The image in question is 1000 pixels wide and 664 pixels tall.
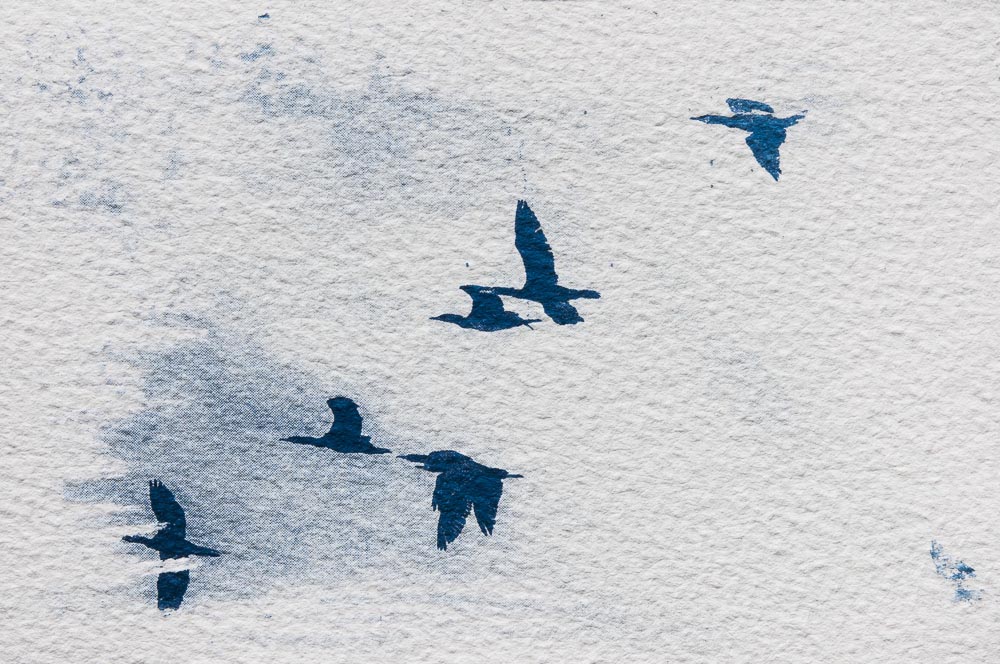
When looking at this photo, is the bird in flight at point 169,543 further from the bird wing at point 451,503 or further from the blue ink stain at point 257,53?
the blue ink stain at point 257,53

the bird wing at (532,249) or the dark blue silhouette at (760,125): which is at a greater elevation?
the dark blue silhouette at (760,125)

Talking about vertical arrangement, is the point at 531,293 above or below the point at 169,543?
above

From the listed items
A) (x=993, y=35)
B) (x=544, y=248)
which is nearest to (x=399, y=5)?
(x=544, y=248)

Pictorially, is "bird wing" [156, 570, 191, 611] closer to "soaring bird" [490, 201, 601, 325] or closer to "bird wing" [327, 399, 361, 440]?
"bird wing" [327, 399, 361, 440]

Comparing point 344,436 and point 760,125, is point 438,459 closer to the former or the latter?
point 344,436

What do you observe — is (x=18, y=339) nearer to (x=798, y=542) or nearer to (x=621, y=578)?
(x=621, y=578)

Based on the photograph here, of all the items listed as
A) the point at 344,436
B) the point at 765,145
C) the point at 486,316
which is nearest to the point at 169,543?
the point at 344,436

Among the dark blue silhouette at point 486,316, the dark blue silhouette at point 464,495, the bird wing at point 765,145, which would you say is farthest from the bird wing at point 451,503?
the bird wing at point 765,145
